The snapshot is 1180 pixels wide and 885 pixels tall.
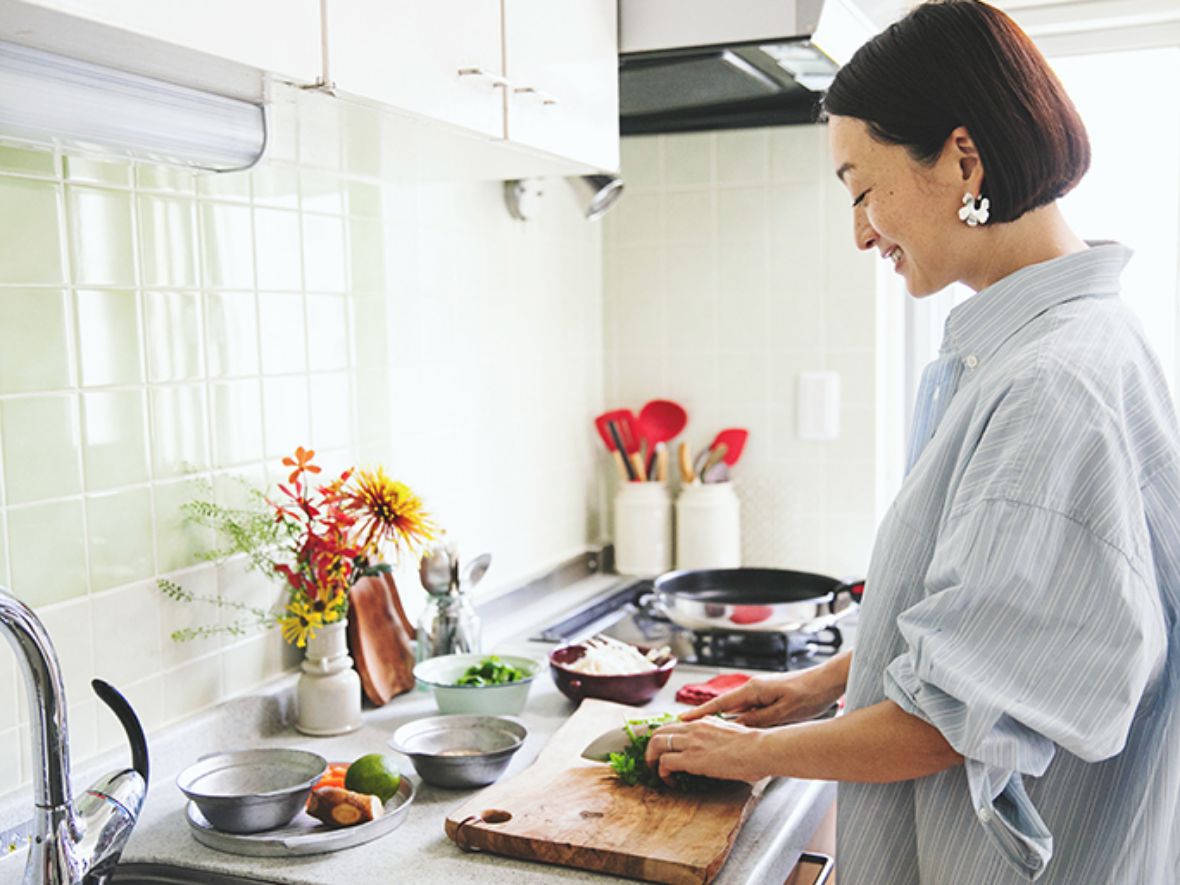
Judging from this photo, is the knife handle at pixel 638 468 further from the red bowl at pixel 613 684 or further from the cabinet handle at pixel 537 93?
the cabinet handle at pixel 537 93

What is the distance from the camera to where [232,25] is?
966 mm

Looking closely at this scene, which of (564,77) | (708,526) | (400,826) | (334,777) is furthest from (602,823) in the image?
(708,526)

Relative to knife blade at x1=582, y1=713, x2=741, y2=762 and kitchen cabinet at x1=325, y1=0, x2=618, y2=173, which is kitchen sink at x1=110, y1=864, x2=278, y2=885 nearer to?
knife blade at x1=582, y1=713, x2=741, y2=762

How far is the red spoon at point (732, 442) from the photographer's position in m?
2.56

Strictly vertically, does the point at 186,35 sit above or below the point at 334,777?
above

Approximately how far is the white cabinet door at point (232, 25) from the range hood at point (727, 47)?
0.79m

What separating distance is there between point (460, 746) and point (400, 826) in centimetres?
18

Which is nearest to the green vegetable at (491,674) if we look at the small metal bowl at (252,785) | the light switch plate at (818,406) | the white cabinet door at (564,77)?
the small metal bowl at (252,785)

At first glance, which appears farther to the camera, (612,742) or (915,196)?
(612,742)

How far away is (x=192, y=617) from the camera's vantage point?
1517mm

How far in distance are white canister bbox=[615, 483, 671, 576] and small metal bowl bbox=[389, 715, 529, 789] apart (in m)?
1.03

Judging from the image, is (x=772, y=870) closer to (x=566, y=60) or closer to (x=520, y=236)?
(x=566, y=60)

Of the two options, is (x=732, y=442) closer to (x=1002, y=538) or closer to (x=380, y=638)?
(x=380, y=638)

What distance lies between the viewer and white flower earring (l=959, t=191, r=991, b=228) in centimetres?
111
